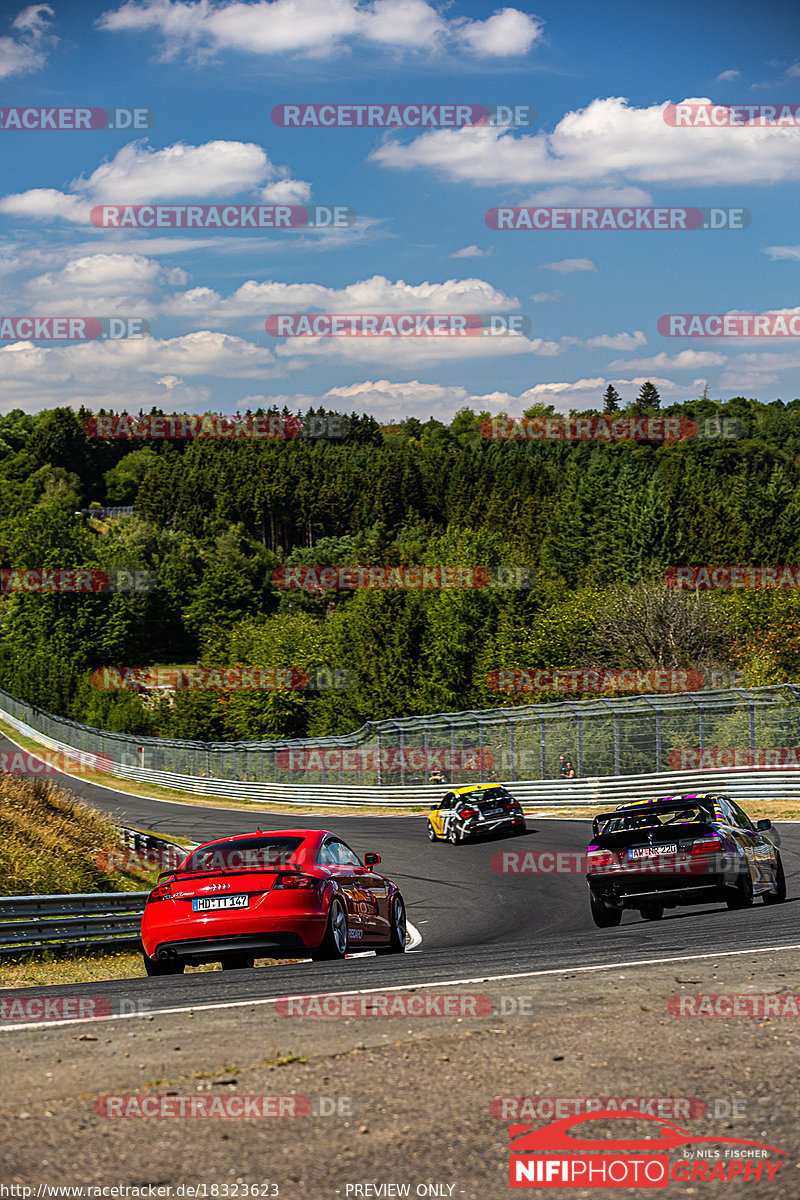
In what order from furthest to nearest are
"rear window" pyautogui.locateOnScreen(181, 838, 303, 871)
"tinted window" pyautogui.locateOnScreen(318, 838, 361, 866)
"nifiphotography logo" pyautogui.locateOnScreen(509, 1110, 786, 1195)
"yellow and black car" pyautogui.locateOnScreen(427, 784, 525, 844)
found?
1. "yellow and black car" pyautogui.locateOnScreen(427, 784, 525, 844)
2. "tinted window" pyautogui.locateOnScreen(318, 838, 361, 866)
3. "rear window" pyautogui.locateOnScreen(181, 838, 303, 871)
4. "nifiphotography logo" pyautogui.locateOnScreen(509, 1110, 786, 1195)

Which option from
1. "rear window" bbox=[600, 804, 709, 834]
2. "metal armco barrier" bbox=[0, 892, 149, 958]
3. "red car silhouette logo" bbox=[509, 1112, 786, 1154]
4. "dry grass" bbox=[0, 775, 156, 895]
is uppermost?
"red car silhouette logo" bbox=[509, 1112, 786, 1154]

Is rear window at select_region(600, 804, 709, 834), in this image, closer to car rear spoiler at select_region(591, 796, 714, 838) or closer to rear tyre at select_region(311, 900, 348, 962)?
car rear spoiler at select_region(591, 796, 714, 838)

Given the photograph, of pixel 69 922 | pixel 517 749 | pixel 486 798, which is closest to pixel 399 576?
pixel 517 749

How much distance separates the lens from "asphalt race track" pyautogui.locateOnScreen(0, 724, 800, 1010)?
8.25m

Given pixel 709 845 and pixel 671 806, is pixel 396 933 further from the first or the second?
pixel 709 845

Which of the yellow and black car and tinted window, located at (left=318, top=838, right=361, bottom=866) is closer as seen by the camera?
tinted window, located at (left=318, top=838, right=361, bottom=866)

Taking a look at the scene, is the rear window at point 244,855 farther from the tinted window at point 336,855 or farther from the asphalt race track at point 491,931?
the asphalt race track at point 491,931

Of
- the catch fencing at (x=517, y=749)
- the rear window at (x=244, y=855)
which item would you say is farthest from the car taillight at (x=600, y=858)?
the catch fencing at (x=517, y=749)

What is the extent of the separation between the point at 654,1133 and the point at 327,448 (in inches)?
7200

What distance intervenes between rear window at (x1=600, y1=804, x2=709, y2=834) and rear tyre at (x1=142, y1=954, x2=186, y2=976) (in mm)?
4866

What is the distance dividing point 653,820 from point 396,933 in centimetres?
298

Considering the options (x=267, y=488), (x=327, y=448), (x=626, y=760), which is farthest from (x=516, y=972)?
(x=327, y=448)

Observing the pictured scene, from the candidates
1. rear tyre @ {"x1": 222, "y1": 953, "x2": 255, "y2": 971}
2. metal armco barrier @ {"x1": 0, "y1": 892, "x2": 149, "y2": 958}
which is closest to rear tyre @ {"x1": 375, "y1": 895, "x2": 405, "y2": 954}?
rear tyre @ {"x1": 222, "y1": 953, "x2": 255, "y2": 971}

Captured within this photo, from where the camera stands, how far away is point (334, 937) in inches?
393
